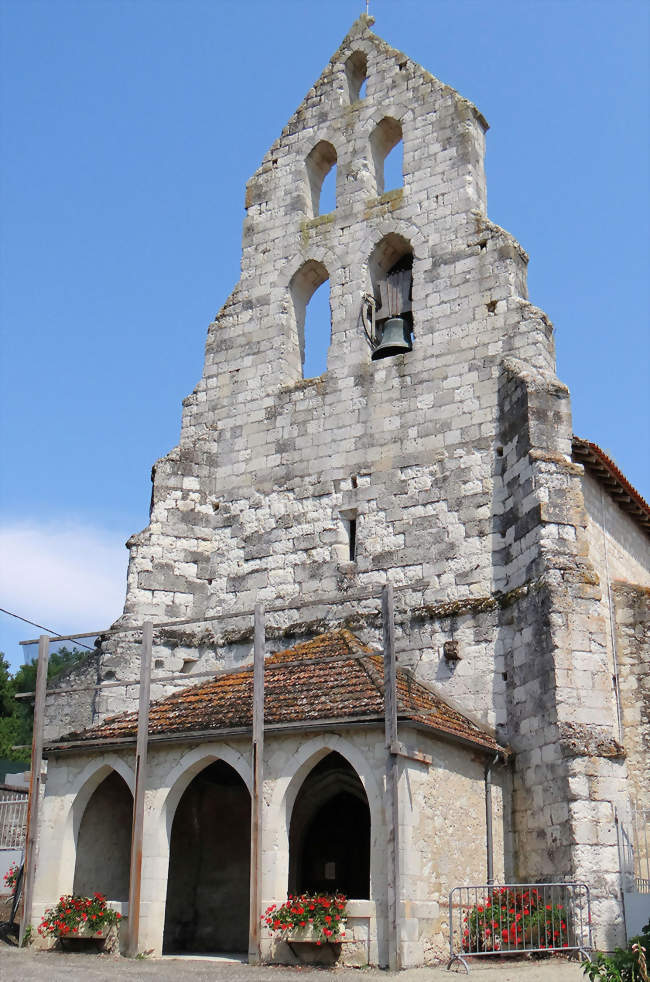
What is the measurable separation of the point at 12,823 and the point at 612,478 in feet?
36.9

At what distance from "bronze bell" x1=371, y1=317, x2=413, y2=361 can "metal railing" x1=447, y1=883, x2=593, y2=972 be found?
25.0ft

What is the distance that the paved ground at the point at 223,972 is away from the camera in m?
8.68

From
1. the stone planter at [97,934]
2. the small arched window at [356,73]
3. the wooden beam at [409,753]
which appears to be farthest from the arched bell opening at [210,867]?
the small arched window at [356,73]

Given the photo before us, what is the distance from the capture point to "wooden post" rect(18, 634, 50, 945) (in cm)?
1146

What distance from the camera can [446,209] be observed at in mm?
15047

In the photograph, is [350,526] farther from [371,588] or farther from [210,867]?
[210,867]

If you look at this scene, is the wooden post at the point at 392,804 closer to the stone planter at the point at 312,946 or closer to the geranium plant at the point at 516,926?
the stone planter at the point at 312,946

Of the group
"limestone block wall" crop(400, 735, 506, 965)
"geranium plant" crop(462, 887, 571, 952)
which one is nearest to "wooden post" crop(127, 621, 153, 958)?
"limestone block wall" crop(400, 735, 506, 965)

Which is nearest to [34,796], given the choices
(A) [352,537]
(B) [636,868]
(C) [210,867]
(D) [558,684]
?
(C) [210,867]

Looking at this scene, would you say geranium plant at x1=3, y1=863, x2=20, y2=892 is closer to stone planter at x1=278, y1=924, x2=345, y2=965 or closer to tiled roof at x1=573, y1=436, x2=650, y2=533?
stone planter at x1=278, y1=924, x2=345, y2=965

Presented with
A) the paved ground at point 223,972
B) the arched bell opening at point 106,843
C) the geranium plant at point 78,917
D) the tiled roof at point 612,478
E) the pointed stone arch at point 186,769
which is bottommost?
the paved ground at point 223,972

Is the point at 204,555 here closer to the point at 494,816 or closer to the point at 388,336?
the point at 388,336

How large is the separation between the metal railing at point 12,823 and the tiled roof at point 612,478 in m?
10.6

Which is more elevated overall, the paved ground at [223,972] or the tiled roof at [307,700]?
the tiled roof at [307,700]
